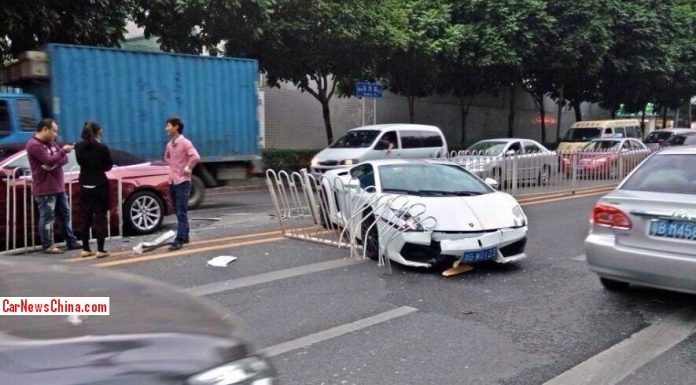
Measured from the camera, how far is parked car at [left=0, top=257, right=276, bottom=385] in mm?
1883

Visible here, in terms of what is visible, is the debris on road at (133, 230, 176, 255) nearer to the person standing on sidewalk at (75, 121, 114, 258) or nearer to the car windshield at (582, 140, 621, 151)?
the person standing on sidewalk at (75, 121, 114, 258)

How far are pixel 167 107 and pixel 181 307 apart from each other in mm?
11540

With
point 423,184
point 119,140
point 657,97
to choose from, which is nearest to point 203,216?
point 119,140

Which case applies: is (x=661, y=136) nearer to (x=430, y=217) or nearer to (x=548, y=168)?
(x=548, y=168)

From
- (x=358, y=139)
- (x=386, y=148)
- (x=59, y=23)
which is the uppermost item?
(x=59, y=23)

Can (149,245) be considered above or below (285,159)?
below

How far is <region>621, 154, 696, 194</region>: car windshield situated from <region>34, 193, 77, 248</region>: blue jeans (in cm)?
620

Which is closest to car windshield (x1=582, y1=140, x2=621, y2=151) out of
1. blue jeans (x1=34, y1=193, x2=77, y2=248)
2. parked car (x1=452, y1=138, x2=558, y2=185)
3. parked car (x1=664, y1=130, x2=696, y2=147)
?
parked car (x1=664, y1=130, x2=696, y2=147)

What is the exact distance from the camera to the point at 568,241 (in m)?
8.96

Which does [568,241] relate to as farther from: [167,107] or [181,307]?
[167,107]

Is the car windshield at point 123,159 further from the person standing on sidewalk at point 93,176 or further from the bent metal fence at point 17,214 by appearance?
the person standing on sidewalk at point 93,176

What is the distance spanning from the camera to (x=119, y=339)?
206 centimetres

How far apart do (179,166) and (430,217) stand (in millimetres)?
3114

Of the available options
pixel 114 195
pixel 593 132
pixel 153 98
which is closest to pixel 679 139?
pixel 593 132
